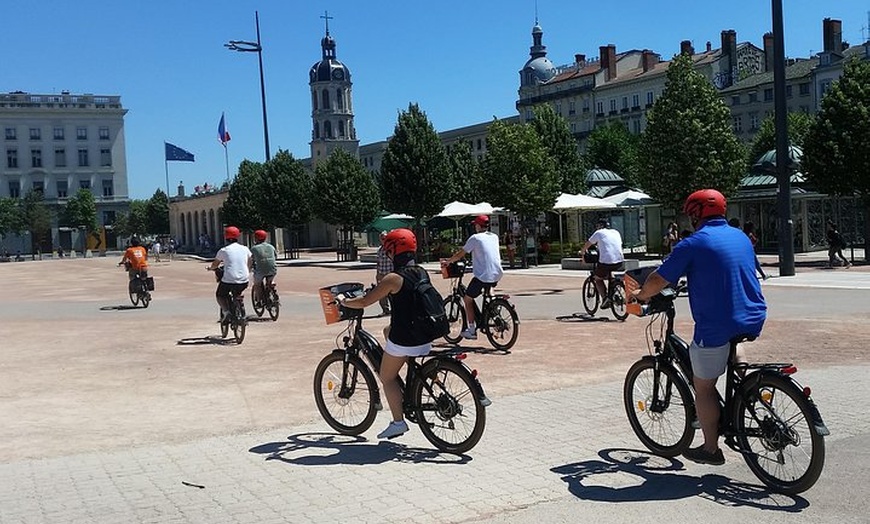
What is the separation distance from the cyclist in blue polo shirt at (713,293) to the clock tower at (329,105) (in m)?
104

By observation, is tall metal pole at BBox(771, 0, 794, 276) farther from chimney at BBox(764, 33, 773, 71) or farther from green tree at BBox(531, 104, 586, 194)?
chimney at BBox(764, 33, 773, 71)

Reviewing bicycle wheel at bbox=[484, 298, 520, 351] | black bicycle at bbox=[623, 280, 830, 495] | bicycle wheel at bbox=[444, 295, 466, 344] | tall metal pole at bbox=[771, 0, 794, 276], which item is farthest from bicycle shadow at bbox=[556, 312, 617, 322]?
tall metal pole at bbox=[771, 0, 794, 276]

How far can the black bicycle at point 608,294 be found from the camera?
15.1 metres

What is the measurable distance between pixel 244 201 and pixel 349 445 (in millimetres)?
Answer: 64739

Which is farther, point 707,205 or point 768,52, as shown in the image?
point 768,52

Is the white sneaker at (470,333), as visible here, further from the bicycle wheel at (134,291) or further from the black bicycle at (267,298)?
the bicycle wheel at (134,291)

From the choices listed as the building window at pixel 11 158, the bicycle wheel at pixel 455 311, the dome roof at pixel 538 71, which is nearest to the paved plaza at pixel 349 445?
the bicycle wheel at pixel 455 311

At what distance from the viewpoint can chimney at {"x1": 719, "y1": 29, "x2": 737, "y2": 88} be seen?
278ft

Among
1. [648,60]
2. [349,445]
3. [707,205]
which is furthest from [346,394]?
[648,60]

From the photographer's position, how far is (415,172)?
135 ft

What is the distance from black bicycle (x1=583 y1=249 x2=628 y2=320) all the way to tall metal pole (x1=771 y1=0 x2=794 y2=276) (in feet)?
33.6

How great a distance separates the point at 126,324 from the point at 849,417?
14191mm

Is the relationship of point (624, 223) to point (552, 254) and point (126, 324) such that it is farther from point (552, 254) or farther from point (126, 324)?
point (126, 324)

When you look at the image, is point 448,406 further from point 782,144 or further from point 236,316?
point 782,144
